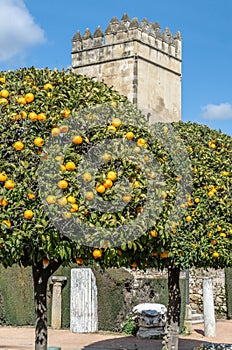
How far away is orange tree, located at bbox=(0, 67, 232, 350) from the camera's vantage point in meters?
5.98

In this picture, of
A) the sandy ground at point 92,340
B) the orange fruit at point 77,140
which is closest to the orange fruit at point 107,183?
the orange fruit at point 77,140

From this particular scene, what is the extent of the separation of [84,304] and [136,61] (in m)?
17.1

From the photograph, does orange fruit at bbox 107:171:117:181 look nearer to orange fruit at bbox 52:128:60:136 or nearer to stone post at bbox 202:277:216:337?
orange fruit at bbox 52:128:60:136

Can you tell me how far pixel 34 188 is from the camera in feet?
19.9

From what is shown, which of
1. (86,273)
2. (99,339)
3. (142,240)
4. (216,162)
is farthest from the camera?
(86,273)

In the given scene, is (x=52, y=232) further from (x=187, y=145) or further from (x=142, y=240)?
(x=187, y=145)

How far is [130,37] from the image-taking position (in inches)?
1172

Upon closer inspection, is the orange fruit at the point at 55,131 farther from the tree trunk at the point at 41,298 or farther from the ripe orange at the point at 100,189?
the tree trunk at the point at 41,298

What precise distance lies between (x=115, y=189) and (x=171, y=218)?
1.30m

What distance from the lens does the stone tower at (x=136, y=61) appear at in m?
29.9

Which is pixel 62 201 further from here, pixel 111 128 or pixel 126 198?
pixel 111 128

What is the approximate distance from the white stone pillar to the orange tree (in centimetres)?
835

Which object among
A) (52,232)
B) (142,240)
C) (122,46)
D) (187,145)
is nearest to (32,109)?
(52,232)

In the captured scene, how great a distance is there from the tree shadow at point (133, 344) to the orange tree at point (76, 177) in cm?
616
